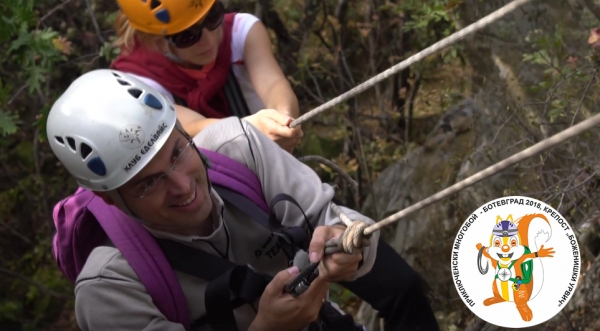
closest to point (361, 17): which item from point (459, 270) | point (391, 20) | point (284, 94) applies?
point (391, 20)

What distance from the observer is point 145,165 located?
78.7 inches

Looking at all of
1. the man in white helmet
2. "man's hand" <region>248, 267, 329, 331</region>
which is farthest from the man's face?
"man's hand" <region>248, 267, 329, 331</region>

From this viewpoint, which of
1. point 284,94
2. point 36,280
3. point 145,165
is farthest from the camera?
point 36,280

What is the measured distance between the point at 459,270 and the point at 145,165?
104cm

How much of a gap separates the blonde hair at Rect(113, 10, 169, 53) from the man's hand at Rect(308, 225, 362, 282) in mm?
1432

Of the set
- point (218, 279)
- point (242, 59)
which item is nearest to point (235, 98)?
point (242, 59)

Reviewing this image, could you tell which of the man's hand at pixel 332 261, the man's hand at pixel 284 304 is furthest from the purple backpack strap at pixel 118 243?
the man's hand at pixel 332 261

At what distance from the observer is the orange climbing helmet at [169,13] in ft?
9.64

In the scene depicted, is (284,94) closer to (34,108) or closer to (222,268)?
(222,268)

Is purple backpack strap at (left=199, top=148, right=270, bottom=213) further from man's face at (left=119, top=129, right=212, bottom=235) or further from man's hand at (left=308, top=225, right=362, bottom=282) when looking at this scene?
man's hand at (left=308, top=225, right=362, bottom=282)

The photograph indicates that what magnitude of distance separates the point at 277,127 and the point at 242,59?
58 cm

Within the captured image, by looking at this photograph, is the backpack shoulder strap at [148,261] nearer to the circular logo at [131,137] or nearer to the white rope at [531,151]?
the circular logo at [131,137]

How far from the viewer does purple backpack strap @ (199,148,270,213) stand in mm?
2172

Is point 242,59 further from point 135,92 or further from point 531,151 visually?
point 531,151
